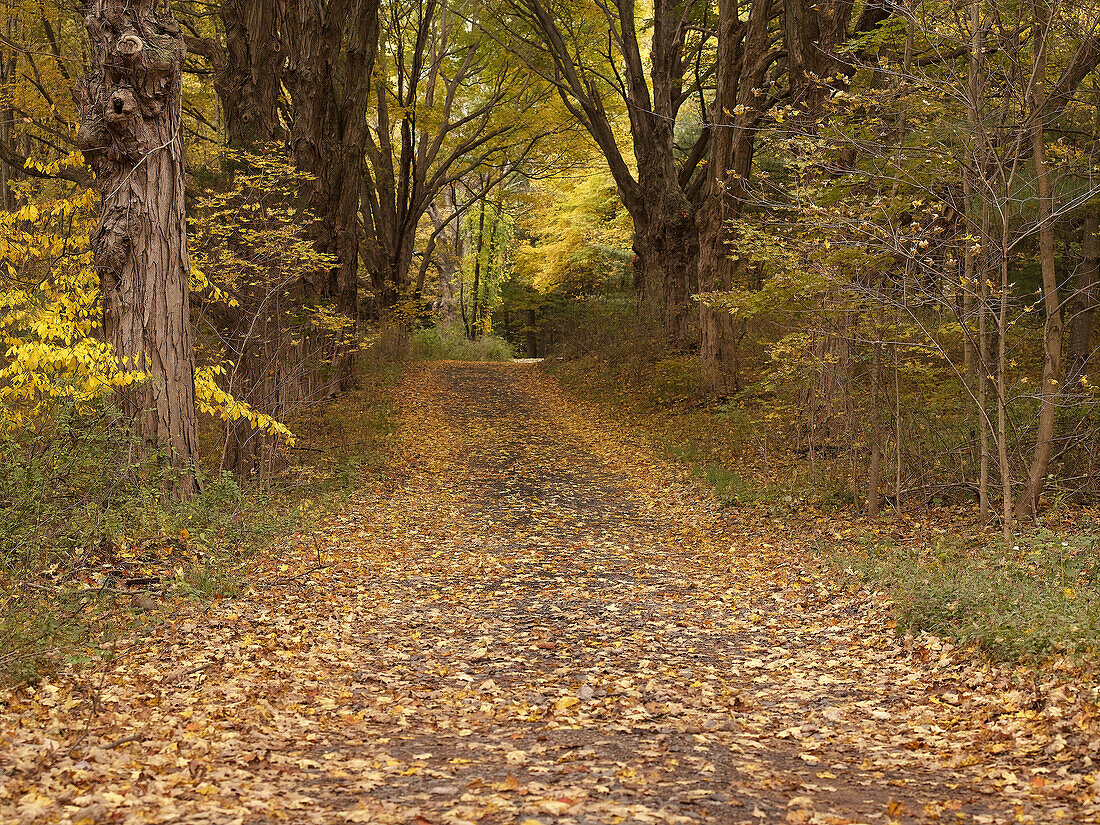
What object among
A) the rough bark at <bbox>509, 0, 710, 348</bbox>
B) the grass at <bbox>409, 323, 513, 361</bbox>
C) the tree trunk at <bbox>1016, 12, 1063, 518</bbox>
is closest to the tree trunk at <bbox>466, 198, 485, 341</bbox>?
the grass at <bbox>409, 323, 513, 361</bbox>

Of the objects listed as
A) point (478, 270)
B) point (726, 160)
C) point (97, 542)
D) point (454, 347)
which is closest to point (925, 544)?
point (97, 542)

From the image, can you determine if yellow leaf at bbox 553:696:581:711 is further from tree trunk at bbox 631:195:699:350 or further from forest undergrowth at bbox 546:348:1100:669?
tree trunk at bbox 631:195:699:350

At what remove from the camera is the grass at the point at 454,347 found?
2939 cm

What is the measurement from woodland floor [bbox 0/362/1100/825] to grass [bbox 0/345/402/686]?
252 mm

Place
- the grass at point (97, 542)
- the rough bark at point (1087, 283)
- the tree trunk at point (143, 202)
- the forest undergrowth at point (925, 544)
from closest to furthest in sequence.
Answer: the grass at point (97, 542)
the forest undergrowth at point (925, 544)
the tree trunk at point (143, 202)
the rough bark at point (1087, 283)

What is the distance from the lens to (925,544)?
25.9 feet

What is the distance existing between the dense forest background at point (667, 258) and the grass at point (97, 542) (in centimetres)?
4

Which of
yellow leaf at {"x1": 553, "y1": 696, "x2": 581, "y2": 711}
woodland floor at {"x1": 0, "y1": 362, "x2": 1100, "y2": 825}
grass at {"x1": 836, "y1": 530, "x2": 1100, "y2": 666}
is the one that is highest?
grass at {"x1": 836, "y1": 530, "x2": 1100, "y2": 666}

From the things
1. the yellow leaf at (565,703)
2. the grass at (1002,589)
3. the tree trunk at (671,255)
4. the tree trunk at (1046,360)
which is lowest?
the yellow leaf at (565,703)

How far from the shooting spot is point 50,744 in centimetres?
379

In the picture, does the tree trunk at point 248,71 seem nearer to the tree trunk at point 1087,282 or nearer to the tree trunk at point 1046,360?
the tree trunk at point 1046,360

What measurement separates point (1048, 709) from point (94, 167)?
8595mm

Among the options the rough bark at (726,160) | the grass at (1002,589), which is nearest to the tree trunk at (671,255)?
the rough bark at (726,160)

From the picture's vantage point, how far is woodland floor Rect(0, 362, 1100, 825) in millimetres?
3580
